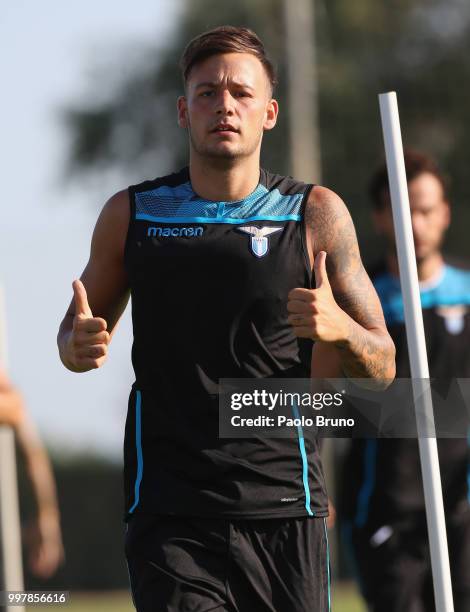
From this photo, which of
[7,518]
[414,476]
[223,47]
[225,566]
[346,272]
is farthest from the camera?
[7,518]

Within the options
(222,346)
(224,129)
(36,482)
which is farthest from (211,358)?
(36,482)

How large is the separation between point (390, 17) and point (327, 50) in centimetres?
243

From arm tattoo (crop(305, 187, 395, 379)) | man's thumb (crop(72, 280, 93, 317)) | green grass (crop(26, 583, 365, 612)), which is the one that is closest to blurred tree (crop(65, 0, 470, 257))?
green grass (crop(26, 583, 365, 612))

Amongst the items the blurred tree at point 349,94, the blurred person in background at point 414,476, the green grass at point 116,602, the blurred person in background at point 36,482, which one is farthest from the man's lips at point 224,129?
the blurred tree at point 349,94

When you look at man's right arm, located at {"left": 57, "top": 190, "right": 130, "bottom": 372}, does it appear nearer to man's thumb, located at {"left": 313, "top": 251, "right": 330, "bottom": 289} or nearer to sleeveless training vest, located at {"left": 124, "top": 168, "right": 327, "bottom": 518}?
sleeveless training vest, located at {"left": 124, "top": 168, "right": 327, "bottom": 518}

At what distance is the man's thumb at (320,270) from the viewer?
468cm

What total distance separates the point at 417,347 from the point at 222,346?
Answer: 70 cm

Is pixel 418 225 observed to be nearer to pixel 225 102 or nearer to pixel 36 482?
pixel 36 482

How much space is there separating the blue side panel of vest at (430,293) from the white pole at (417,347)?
7.95 ft

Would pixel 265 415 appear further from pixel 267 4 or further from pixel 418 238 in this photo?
pixel 267 4

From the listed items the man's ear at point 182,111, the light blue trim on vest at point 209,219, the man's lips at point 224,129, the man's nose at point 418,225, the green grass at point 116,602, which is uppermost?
the man's ear at point 182,111

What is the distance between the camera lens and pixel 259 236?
4.95m

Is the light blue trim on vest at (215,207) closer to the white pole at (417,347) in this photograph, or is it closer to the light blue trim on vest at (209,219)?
the light blue trim on vest at (209,219)

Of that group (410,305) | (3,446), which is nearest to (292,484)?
(410,305)
